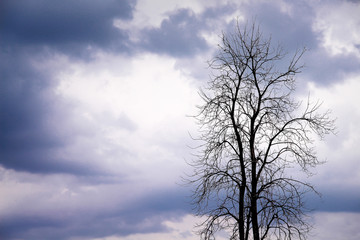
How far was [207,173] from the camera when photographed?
1381 centimetres

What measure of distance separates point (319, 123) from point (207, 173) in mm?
4363

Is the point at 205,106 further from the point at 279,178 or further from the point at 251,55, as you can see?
the point at 279,178

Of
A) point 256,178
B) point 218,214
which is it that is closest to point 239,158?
point 256,178

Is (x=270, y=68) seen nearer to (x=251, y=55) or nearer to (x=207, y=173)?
(x=251, y=55)

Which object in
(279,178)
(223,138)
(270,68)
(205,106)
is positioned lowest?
(279,178)

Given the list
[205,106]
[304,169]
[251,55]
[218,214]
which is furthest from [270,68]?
[218,214]

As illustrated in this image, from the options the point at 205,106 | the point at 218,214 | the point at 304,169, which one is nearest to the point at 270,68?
the point at 205,106

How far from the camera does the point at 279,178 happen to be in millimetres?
13359

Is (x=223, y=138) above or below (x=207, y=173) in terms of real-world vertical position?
above

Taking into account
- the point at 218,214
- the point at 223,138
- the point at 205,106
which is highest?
the point at 205,106

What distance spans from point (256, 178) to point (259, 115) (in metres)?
2.29

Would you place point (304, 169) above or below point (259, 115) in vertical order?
below

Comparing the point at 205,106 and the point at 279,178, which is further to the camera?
the point at 205,106

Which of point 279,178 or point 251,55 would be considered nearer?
point 279,178
